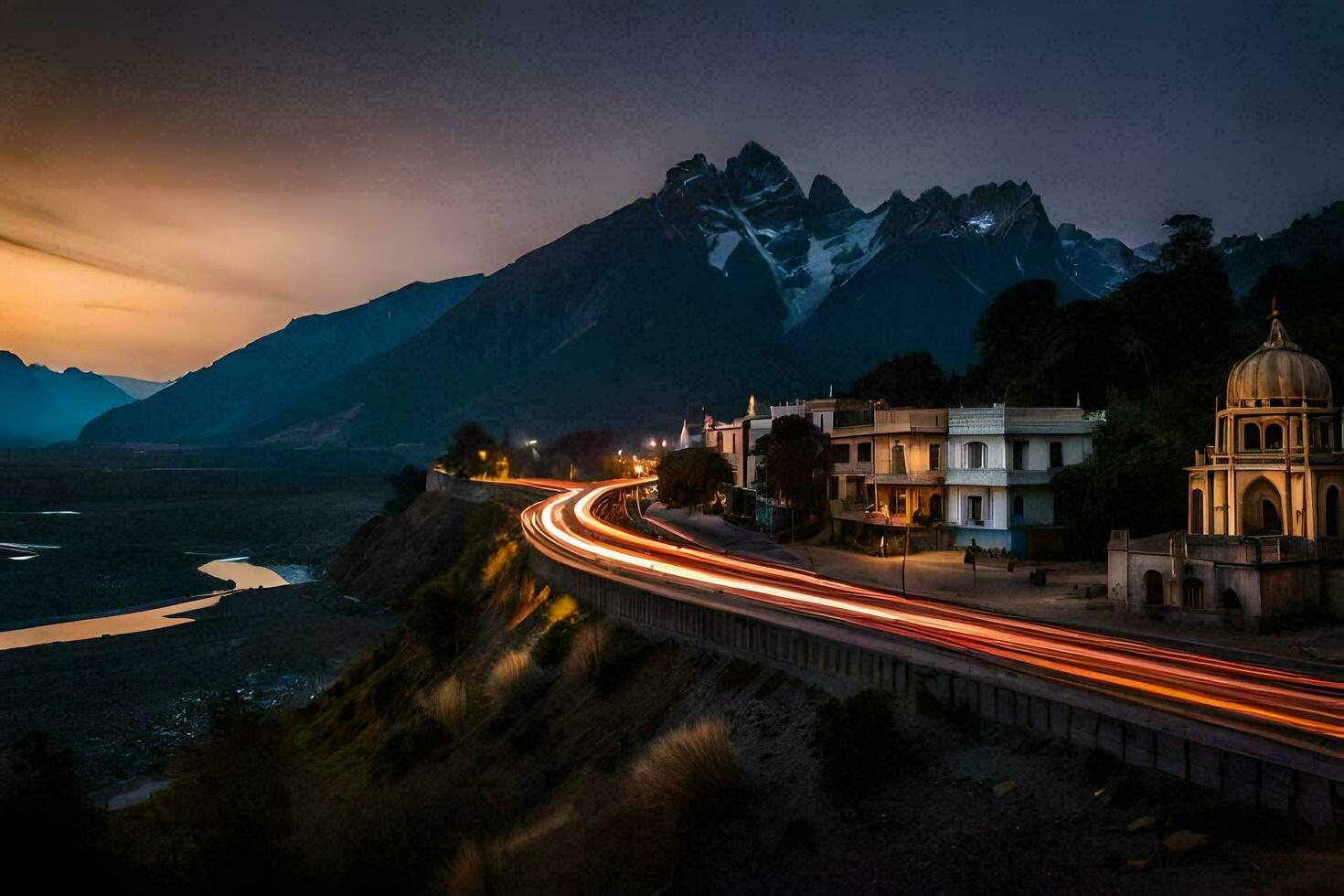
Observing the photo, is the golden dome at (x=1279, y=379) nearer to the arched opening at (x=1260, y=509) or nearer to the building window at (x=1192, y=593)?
the arched opening at (x=1260, y=509)

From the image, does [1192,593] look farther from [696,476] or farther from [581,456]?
[581,456]

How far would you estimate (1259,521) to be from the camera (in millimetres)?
31984

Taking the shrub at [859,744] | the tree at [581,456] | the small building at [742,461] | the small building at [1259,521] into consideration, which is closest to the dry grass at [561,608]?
the shrub at [859,744]

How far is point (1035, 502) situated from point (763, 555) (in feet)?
51.1

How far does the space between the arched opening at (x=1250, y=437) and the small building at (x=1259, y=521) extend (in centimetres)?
4

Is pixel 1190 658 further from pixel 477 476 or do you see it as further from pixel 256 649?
pixel 477 476

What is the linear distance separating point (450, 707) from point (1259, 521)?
3170 centimetres

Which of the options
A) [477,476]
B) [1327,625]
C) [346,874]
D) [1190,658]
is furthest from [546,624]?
[477,476]

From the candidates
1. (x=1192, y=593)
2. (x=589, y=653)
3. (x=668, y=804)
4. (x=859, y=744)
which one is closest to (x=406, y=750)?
(x=589, y=653)

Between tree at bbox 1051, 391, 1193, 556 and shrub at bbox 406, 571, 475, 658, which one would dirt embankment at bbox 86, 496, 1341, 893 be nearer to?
shrub at bbox 406, 571, 475, 658

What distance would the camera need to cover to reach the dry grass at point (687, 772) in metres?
16.7

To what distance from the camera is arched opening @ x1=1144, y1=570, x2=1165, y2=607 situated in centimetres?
2978

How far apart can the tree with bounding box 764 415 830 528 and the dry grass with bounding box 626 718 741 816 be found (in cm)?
3748

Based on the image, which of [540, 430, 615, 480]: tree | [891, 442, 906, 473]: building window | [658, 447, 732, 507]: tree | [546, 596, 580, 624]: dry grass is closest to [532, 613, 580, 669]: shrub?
[546, 596, 580, 624]: dry grass
